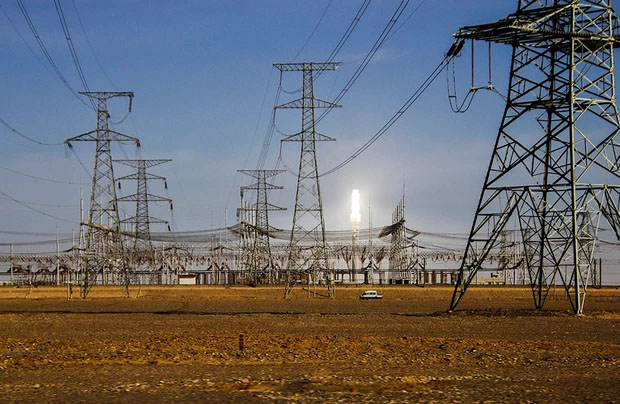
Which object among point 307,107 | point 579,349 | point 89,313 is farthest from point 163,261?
point 579,349

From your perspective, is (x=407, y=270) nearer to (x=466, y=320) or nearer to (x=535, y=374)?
(x=466, y=320)

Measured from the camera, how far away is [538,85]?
132 ft

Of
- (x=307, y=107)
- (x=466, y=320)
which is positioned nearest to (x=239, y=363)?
(x=466, y=320)

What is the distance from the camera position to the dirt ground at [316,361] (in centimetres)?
1977

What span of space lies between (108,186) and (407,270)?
75.6 meters

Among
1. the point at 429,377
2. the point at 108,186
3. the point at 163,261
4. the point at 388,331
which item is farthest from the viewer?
the point at 163,261

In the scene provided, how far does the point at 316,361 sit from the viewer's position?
1011 inches

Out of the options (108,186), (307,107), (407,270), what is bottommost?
(407,270)

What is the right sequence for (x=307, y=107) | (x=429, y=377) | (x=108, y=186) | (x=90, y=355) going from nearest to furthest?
(x=429, y=377)
(x=90, y=355)
(x=307, y=107)
(x=108, y=186)

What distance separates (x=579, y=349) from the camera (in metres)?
28.4

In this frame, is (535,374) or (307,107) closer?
(535,374)

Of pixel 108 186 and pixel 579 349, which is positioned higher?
pixel 108 186

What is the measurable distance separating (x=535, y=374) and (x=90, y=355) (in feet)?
49.0

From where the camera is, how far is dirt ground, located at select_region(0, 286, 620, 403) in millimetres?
19766
